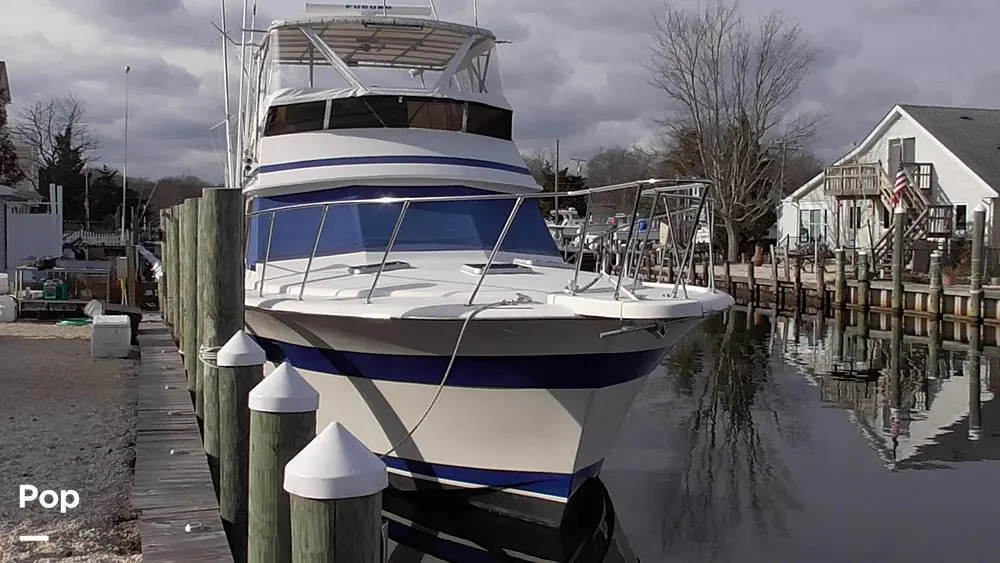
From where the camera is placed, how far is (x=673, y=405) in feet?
42.9

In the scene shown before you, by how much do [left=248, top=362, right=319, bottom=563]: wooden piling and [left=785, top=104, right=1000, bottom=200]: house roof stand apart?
112 ft

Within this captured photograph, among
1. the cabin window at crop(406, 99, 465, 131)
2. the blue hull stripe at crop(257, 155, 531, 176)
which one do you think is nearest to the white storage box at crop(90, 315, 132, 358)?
the blue hull stripe at crop(257, 155, 531, 176)

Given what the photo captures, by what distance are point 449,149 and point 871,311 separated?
18.4 meters

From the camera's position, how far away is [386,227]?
856cm

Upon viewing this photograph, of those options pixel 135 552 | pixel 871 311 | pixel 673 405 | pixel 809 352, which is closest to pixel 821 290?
pixel 871 311

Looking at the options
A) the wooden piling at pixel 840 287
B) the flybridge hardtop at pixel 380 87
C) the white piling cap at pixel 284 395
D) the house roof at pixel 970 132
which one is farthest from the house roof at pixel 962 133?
the white piling cap at pixel 284 395

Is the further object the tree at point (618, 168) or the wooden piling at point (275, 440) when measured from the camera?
the tree at point (618, 168)

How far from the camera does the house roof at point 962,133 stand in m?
33.8

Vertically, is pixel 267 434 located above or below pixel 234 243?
below

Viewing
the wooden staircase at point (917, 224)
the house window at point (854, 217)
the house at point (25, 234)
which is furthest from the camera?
the house window at point (854, 217)

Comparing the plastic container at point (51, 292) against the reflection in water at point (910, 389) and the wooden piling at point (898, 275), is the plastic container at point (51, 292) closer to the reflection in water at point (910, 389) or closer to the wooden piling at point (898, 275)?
the reflection in water at point (910, 389)

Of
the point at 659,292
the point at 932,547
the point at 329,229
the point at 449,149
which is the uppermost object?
the point at 449,149

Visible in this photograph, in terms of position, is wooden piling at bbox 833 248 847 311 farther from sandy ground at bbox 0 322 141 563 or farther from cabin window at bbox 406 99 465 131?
sandy ground at bbox 0 322 141 563

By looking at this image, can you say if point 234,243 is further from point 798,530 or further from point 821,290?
point 821,290
